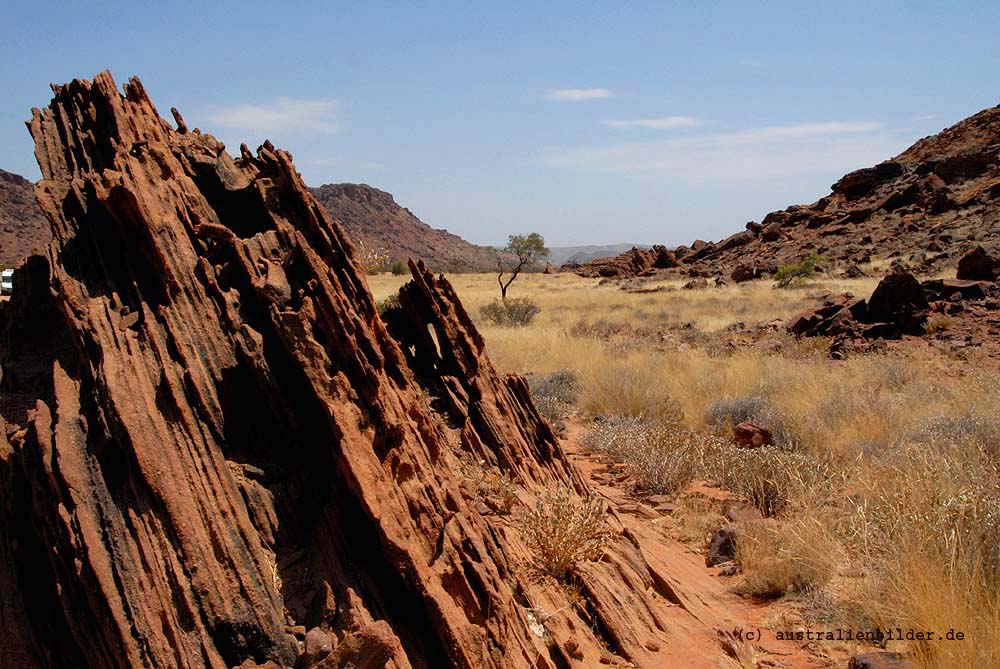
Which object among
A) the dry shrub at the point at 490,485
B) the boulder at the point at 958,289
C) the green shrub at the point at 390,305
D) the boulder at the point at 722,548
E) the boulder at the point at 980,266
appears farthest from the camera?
the boulder at the point at 980,266

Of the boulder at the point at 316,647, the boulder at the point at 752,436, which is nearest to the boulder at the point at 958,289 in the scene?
the boulder at the point at 752,436

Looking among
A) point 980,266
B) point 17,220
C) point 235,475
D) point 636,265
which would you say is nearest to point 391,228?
point 17,220

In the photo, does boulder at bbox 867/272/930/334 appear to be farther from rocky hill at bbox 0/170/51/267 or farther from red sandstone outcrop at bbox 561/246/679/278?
rocky hill at bbox 0/170/51/267

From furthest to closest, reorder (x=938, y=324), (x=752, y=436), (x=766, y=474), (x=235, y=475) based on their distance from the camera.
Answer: (x=938, y=324), (x=752, y=436), (x=766, y=474), (x=235, y=475)

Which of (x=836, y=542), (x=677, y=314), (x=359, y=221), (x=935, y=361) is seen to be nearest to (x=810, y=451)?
(x=836, y=542)

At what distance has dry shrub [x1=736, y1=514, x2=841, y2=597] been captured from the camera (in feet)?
19.9

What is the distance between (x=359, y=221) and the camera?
13375 centimetres

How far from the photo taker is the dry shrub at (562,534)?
510 centimetres

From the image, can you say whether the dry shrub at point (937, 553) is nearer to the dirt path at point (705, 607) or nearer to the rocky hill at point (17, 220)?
Result: the dirt path at point (705, 607)

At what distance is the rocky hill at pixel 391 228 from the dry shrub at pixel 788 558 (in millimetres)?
117066

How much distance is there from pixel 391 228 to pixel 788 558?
136843 millimetres

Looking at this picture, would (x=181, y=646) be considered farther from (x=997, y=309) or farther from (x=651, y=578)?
(x=997, y=309)

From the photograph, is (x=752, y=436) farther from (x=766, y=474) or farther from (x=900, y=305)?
(x=900, y=305)

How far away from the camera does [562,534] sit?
17.1ft
